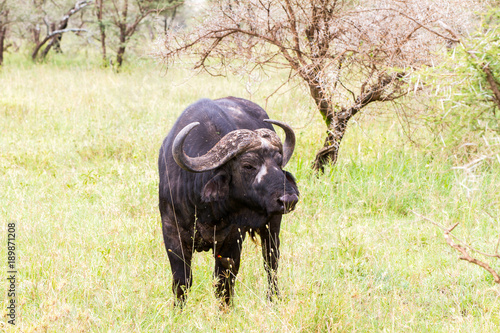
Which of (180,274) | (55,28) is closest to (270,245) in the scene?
(180,274)

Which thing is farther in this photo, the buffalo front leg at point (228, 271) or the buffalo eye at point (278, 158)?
the buffalo front leg at point (228, 271)

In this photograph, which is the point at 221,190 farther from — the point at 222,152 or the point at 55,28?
the point at 55,28

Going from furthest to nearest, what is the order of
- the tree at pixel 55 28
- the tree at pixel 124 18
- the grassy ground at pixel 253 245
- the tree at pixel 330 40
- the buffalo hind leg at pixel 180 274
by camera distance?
1. the tree at pixel 55 28
2. the tree at pixel 124 18
3. the tree at pixel 330 40
4. the buffalo hind leg at pixel 180 274
5. the grassy ground at pixel 253 245

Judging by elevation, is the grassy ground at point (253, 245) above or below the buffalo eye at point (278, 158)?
A: below

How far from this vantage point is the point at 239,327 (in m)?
3.13

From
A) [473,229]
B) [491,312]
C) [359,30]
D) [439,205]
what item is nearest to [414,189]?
[439,205]

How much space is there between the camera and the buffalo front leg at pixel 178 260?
3.66m

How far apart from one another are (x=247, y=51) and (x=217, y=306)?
3.54m

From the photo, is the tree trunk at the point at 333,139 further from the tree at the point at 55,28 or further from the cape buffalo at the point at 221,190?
the tree at the point at 55,28

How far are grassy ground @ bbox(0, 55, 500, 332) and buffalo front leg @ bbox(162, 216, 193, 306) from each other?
0.46ft

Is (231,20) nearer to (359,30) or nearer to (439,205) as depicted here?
(359,30)

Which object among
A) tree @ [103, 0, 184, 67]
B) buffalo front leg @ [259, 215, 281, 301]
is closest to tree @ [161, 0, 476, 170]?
buffalo front leg @ [259, 215, 281, 301]

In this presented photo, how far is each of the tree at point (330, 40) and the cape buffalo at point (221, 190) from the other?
1.92 m

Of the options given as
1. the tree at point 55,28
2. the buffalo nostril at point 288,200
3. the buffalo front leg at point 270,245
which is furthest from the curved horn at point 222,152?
the tree at point 55,28
